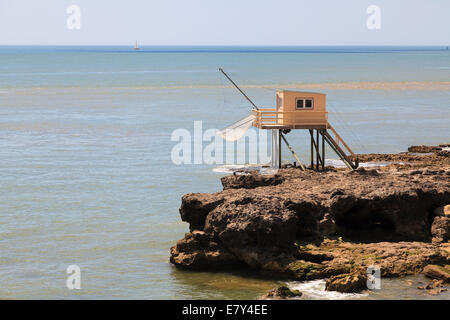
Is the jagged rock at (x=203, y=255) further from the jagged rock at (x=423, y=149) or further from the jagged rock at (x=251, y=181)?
the jagged rock at (x=423, y=149)

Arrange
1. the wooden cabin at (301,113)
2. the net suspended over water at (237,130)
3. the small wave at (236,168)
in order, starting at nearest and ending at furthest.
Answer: the wooden cabin at (301,113), the net suspended over water at (237,130), the small wave at (236,168)

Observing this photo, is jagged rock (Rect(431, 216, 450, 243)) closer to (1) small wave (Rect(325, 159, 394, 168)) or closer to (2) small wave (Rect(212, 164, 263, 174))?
(1) small wave (Rect(325, 159, 394, 168))

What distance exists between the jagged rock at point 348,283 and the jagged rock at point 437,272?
223cm

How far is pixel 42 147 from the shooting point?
60938mm

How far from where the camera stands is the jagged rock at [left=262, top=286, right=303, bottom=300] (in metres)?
25.3

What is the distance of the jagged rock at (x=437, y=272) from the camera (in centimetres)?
2647

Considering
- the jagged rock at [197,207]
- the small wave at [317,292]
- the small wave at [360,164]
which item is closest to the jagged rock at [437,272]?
the small wave at [317,292]

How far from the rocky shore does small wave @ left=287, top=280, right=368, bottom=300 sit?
284 millimetres

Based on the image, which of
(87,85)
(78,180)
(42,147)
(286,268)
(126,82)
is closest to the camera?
(286,268)

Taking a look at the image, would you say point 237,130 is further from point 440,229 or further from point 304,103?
point 440,229

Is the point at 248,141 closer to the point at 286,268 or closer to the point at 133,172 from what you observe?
the point at 133,172

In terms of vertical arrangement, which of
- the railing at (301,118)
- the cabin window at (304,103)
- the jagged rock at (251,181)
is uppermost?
the cabin window at (304,103)

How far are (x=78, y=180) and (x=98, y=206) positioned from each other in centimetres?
728
